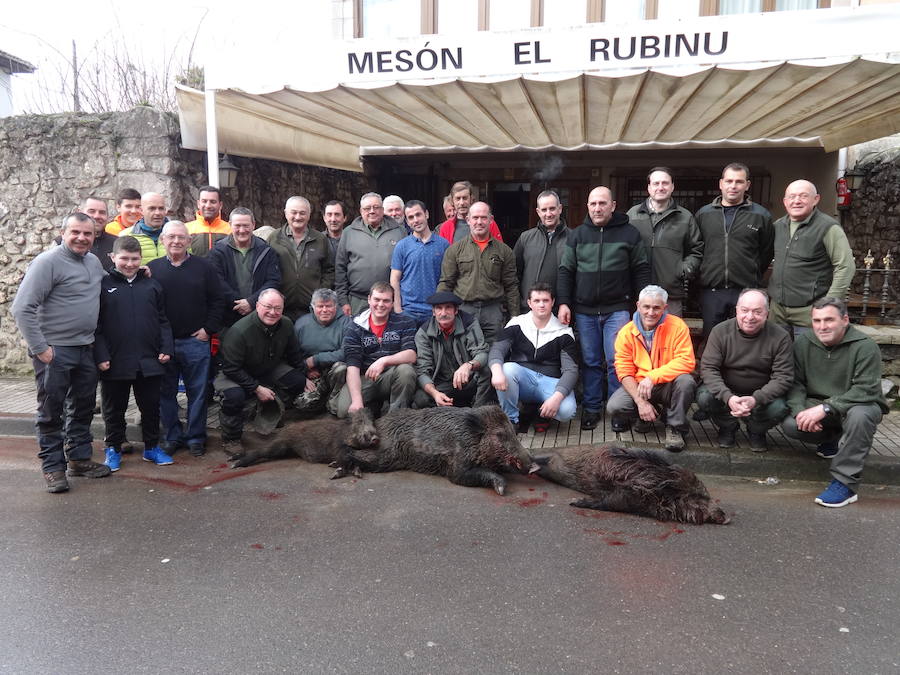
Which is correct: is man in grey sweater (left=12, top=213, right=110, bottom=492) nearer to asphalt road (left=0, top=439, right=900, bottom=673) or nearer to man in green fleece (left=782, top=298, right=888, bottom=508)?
asphalt road (left=0, top=439, right=900, bottom=673)

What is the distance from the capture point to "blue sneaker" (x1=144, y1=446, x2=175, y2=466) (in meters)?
5.56

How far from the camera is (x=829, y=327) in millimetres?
4793

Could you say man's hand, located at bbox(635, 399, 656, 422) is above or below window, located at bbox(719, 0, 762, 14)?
below

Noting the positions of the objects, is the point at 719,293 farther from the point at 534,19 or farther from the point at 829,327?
the point at 534,19

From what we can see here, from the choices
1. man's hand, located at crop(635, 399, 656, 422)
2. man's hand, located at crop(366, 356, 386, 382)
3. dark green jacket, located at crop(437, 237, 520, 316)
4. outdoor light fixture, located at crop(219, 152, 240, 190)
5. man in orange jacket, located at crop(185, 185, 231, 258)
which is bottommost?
man's hand, located at crop(635, 399, 656, 422)

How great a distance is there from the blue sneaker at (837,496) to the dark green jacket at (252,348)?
4.36 m

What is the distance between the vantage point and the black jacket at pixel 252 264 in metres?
6.20

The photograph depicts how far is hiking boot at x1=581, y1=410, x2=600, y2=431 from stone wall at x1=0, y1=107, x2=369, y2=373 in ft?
17.0

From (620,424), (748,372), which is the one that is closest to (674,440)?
(620,424)

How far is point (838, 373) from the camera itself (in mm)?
4926

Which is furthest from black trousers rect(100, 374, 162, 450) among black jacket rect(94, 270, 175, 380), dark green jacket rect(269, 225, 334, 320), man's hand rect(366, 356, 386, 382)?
man's hand rect(366, 356, 386, 382)

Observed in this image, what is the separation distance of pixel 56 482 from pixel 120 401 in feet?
2.74

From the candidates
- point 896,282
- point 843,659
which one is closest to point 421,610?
point 843,659

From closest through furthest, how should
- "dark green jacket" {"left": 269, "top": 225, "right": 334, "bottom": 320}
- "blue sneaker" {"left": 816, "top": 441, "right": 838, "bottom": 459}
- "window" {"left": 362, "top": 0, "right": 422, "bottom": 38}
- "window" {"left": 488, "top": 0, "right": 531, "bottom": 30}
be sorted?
1. "blue sneaker" {"left": 816, "top": 441, "right": 838, "bottom": 459}
2. "dark green jacket" {"left": 269, "top": 225, "right": 334, "bottom": 320}
3. "window" {"left": 488, "top": 0, "right": 531, "bottom": 30}
4. "window" {"left": 362, "top": 0, "right": 422, "bottom": 38}
